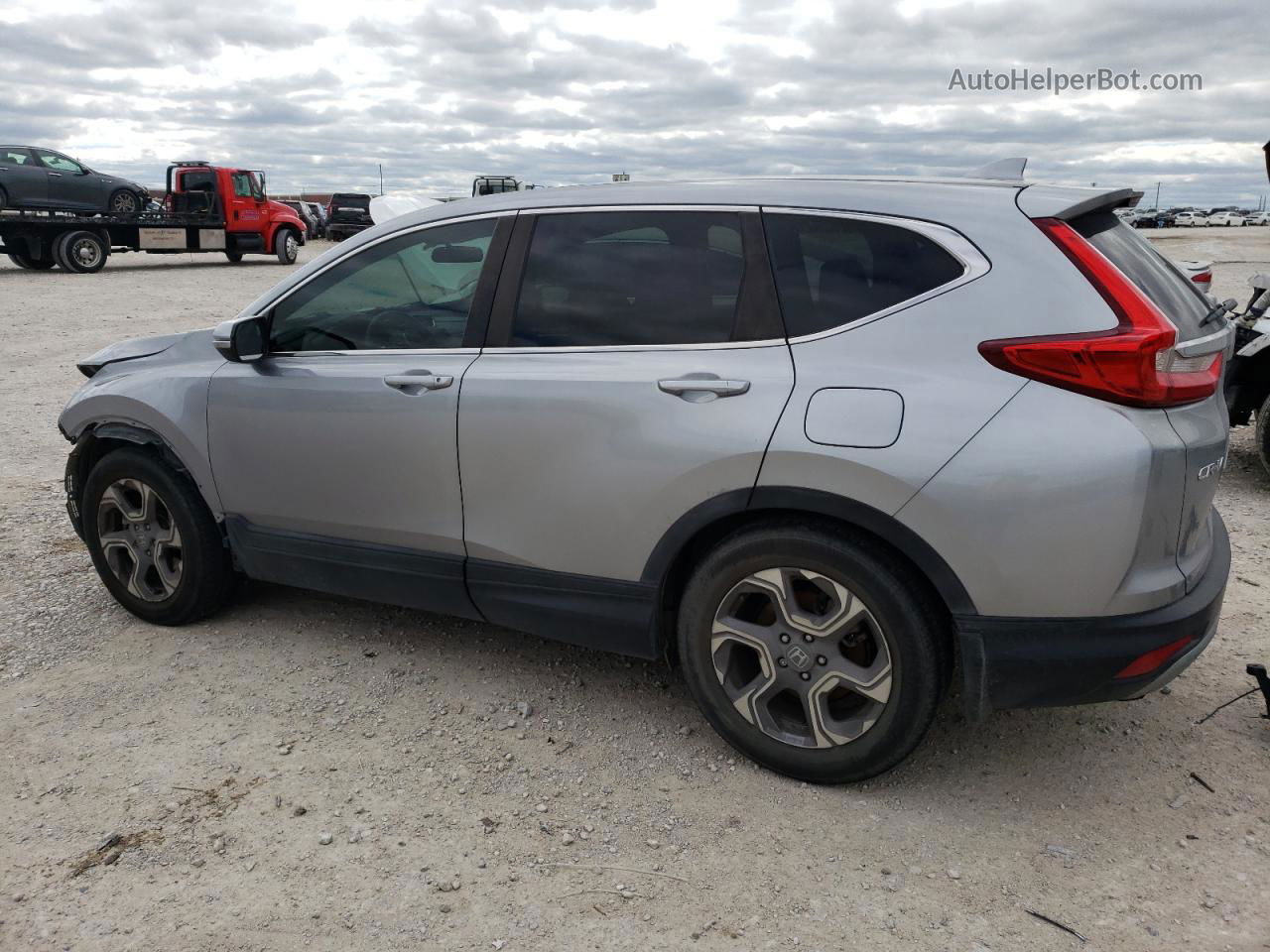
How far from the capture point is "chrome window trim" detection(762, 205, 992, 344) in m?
2.69

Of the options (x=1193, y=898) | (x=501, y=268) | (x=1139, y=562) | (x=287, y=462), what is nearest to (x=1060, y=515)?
(x=1139, y=562)

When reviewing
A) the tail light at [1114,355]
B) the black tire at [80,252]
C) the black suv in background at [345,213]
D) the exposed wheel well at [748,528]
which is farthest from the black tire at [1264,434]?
the black suv in background at [345,213]

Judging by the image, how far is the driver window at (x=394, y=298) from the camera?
350 centimetres

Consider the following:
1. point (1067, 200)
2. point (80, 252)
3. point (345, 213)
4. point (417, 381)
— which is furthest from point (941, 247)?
point (345, 213)

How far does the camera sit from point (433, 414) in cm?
337

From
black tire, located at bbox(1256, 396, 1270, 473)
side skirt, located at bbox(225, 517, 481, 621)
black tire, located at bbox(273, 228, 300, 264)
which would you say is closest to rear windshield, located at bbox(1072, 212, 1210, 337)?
side skirt, located at bbox(225, 517, 481, 621)

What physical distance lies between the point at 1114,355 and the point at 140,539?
142 inches

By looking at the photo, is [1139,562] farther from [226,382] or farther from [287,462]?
[226,382]

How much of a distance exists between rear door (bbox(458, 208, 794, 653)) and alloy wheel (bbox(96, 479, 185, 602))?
1490 mm

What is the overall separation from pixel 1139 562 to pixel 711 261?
142 centimetres

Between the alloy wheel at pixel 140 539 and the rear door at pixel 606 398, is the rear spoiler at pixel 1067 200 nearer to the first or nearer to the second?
the rear door at pixel 606 398

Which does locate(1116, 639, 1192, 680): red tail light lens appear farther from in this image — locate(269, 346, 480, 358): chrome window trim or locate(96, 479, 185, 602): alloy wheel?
locate(96, 479, 185, 602): alloy wheel

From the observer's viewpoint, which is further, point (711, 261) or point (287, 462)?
point (287, 462)

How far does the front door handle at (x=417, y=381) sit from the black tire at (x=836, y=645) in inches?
41.3
